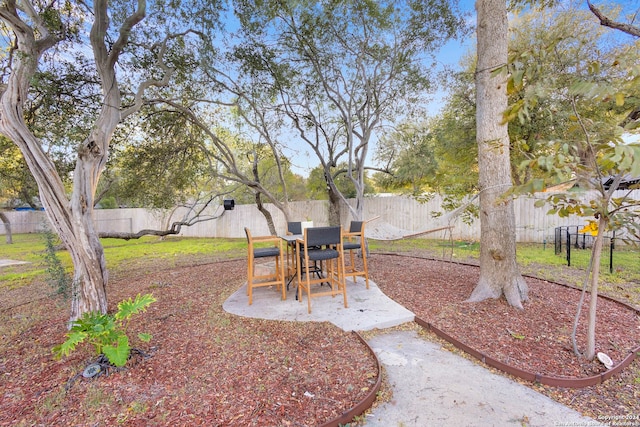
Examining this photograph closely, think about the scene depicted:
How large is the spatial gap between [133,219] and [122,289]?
10.5 meters

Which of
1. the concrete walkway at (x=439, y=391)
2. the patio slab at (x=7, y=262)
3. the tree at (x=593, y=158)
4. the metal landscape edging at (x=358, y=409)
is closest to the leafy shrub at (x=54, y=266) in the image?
the concrete walkway at (x=439, y=391)

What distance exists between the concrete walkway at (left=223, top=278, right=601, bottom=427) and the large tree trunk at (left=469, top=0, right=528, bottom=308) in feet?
3.21

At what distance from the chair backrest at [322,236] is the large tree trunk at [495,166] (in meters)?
1.43

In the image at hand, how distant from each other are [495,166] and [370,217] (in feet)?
19.4

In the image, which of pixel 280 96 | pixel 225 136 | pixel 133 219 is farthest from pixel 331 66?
pixel 133 219

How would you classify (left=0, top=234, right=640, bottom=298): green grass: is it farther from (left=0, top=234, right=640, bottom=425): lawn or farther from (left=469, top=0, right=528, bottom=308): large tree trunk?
(left=469, top=0, right=528, bottom=308): large tree trunk

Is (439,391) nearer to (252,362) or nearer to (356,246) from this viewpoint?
(252,362)

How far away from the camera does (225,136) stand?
23.9ft

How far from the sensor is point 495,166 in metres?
2.80

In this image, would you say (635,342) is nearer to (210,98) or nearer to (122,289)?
(122,289)

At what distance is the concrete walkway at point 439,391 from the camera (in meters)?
1.44

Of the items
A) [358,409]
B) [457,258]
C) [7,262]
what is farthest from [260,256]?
[7,262]

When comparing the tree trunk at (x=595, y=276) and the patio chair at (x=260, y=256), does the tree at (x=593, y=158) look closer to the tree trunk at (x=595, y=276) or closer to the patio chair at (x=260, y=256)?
the tree trunk at (x=595, y=276)

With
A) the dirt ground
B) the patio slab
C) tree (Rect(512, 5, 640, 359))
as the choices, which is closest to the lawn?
the dirt ground
